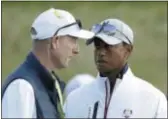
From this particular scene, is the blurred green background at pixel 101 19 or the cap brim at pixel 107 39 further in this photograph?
the blurred green background at pixel 101 19

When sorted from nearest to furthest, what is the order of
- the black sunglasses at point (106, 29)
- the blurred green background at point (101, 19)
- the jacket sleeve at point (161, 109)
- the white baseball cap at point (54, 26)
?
the white baseball cap at point (54, 26) < the jacket sleeve at point (161, 109) < the black sunglasses at point (106, 29) < the blurred green background at point (101, 19)

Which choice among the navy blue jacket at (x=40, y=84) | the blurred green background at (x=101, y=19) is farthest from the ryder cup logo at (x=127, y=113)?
the blurred green background at (x=101, y=19)

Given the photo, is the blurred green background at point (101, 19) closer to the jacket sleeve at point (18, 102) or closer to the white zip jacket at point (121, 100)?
the white zip jacket at point (121, 100)

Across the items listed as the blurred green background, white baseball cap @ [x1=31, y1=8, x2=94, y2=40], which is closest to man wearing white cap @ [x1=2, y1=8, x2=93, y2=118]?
white baseball cap @ [x1=31, y1=8, x2=94, y2=40]

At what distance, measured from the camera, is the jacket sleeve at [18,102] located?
3.49 metres

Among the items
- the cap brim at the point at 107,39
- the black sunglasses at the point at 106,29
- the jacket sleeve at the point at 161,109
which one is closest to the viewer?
the jacket sleeve at the point at 161,109

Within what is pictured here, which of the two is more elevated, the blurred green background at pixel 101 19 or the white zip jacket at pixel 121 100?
the blurred green background at pixel 101 19

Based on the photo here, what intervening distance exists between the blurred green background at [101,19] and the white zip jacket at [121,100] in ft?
16.1

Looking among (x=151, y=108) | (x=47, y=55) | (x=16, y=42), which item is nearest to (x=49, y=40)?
(x=47, y=55)

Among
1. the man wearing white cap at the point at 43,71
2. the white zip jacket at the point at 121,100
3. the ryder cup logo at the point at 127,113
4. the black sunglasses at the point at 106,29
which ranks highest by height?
the black sunglasses at the point at 106,29

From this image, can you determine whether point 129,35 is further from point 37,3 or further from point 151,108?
point 37,3

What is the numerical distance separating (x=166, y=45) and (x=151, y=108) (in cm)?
576

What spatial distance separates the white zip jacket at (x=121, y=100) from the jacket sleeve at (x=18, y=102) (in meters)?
0.86

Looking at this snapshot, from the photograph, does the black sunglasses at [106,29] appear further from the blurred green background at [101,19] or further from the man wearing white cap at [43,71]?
the blurred green background at [101,19]
